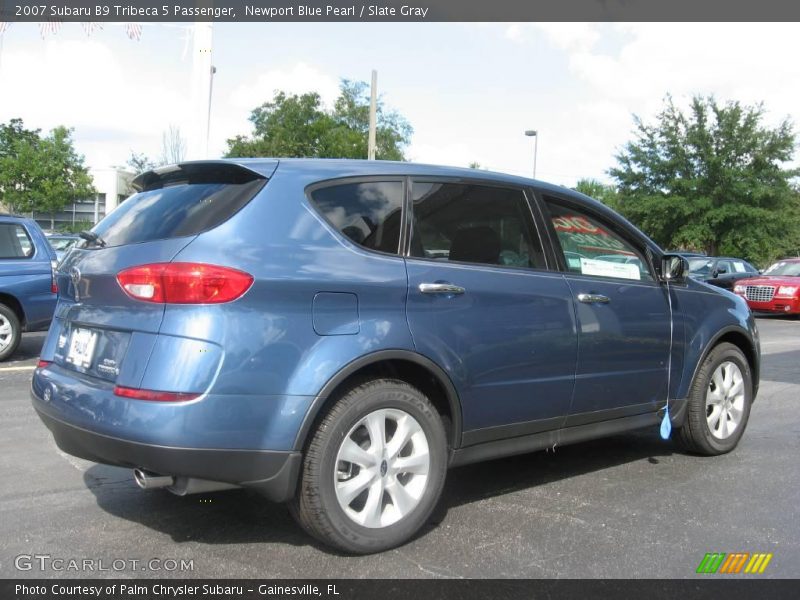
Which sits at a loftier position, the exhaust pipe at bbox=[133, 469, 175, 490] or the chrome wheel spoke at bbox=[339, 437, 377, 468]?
the chrome wheel spoke at bbox=[339, 437, 377, 468]

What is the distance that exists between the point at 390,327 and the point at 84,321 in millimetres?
1350

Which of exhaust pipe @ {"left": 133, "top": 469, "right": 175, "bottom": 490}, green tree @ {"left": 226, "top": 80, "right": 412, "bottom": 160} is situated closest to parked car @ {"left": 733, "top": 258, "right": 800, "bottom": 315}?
exhaust pipe @ {"left": 133, "top": 469, "right": 175, "bottom": 490}

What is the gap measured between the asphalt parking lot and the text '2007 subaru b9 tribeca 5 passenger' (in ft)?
1.05

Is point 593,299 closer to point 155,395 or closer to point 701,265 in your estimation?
point 155,395

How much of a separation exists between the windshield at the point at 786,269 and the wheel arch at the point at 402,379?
19.1m

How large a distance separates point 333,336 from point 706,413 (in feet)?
10.0

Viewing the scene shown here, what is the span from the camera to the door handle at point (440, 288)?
3.57 metres

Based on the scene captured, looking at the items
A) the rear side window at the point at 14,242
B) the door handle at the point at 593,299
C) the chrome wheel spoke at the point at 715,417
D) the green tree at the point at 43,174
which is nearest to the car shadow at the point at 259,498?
the chrome wheel spoke at the point at 715,417

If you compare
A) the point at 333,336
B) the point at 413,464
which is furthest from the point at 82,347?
the point at 413,464

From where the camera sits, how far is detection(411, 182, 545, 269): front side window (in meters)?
3.81

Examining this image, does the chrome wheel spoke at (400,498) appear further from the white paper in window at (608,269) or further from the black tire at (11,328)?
the black tire at (11,328)

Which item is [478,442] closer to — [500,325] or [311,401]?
[500,325]

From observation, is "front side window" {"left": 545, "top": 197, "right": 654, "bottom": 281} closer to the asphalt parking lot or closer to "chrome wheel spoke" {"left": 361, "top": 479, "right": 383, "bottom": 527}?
the asphalt parking lot
